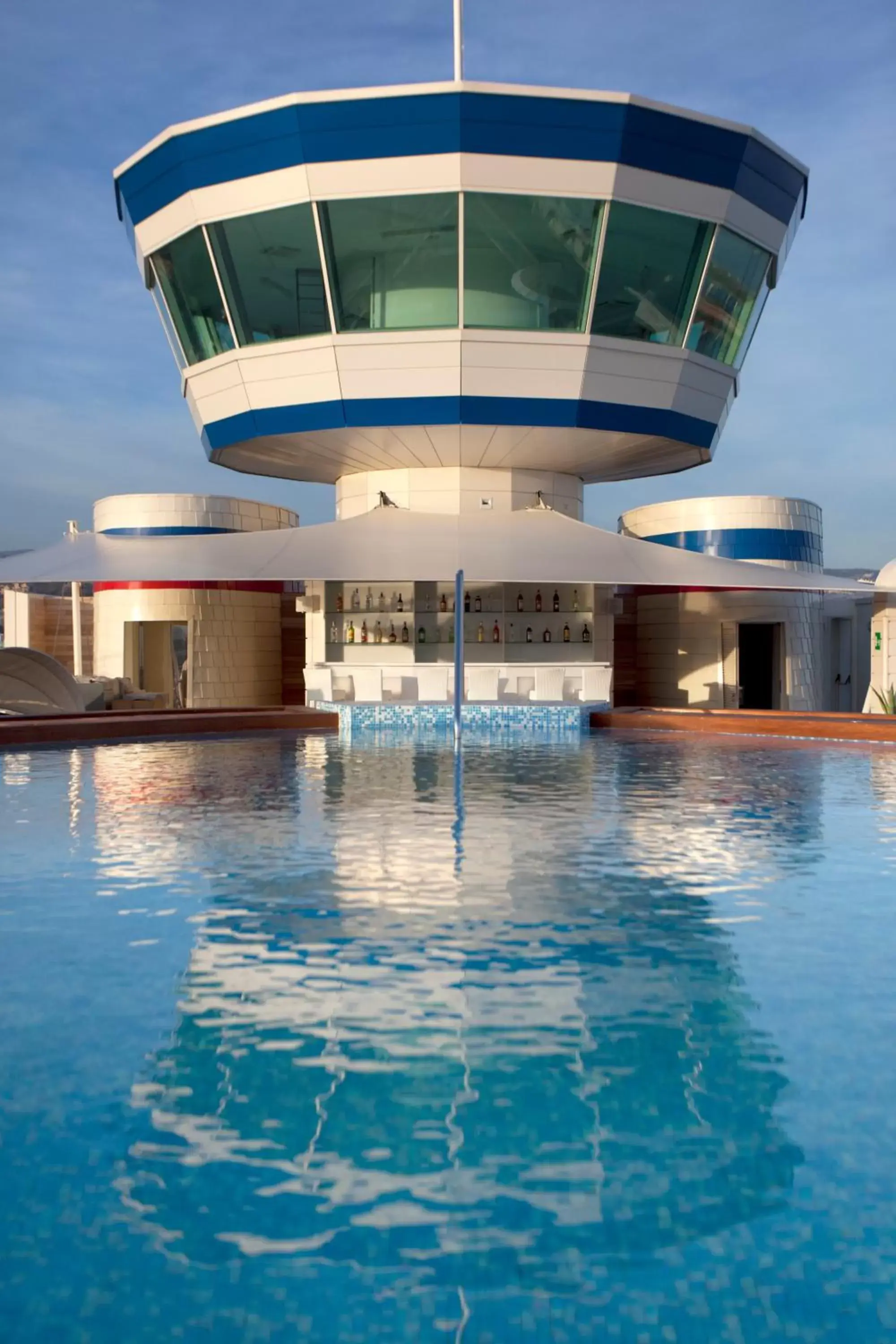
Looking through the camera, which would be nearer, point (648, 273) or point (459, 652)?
point (459, 652)

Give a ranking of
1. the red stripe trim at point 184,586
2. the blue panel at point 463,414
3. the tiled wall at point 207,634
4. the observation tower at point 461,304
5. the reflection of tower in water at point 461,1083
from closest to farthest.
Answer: the reflection of tower in water at point 461,1083, the observation tower at point 461,304, the blue panel at point 463,414, the red stripe trim at point 184,586, the tiled wall at point 207,634

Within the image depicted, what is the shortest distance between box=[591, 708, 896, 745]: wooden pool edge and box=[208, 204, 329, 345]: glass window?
6.33m

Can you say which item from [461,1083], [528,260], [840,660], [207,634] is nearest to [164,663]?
[207,634]

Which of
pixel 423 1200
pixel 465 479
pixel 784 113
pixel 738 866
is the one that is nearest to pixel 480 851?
pixel 738 866

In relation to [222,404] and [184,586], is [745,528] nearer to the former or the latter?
[222,404]

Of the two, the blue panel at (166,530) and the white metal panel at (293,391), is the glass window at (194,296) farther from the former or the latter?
the blue panel at (166,530)

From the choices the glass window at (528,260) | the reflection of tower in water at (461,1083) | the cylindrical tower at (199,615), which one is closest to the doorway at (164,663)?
the cylindrical tower at (199,615)

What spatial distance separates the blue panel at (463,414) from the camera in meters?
14.7

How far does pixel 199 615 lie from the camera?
20312 millimetres

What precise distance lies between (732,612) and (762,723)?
23.0ft

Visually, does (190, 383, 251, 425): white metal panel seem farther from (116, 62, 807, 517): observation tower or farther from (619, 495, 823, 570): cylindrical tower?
(619, 495, 823, 570): cylindrical tower

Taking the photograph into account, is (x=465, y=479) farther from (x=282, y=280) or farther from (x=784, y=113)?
(x=784, y=113)

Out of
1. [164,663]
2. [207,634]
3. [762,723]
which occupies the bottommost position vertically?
[762,723]

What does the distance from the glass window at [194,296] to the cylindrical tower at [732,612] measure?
9.25 metres
